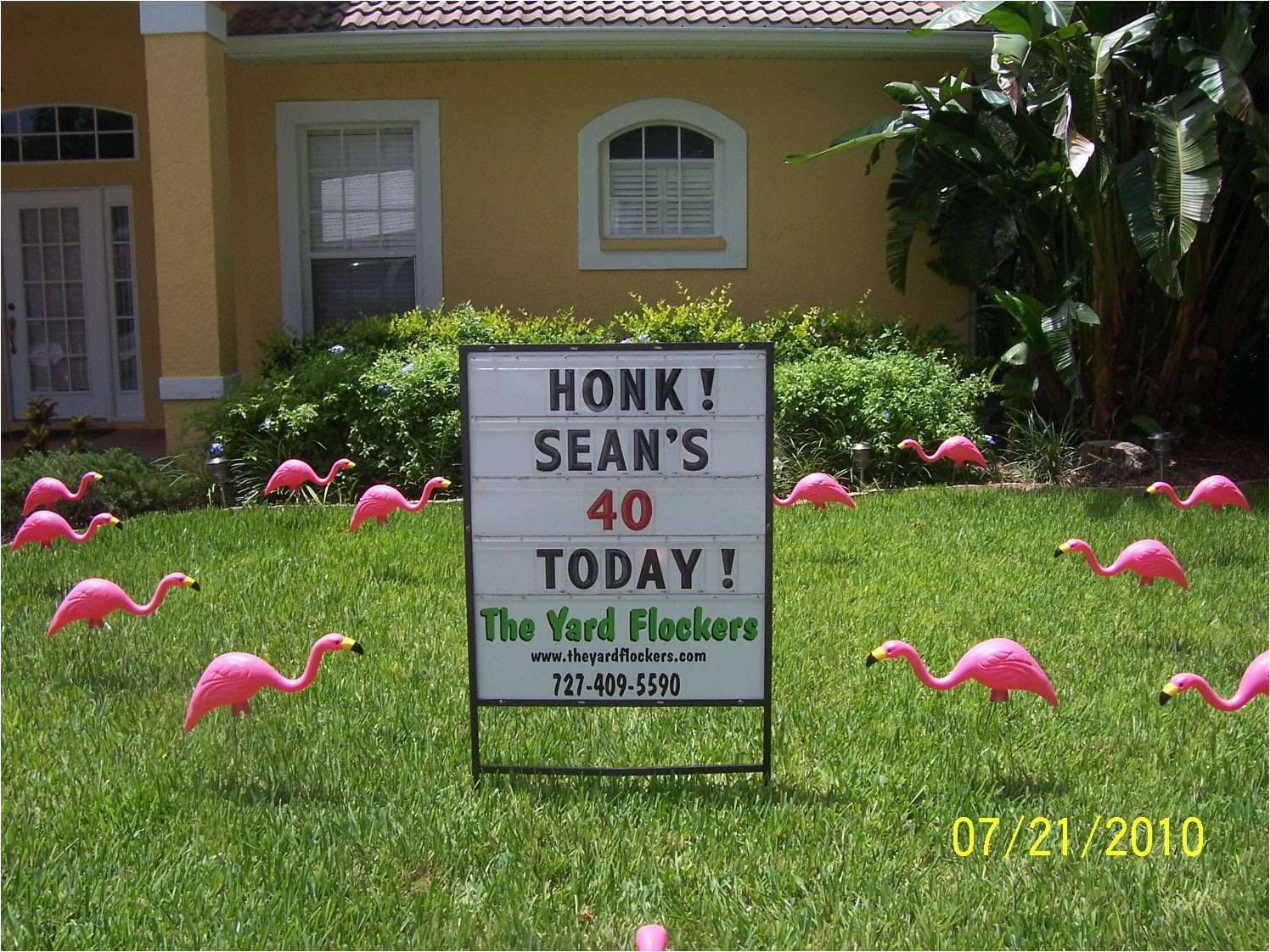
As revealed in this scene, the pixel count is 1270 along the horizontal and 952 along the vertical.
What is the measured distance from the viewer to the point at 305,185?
1119cm

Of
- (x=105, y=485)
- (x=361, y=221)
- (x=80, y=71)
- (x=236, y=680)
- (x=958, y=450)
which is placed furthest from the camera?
(x=80, y=71)

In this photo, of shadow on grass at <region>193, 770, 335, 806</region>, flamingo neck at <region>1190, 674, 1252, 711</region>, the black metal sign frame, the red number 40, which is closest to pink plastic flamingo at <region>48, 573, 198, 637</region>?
shadow on grass at <region>193, 770, 335, 806</region>

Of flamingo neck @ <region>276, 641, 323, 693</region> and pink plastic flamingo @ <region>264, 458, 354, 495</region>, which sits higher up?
pink plastic flamingo @ <region>264, 458, 354, 495</region>

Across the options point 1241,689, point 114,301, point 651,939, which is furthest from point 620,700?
point 114,301

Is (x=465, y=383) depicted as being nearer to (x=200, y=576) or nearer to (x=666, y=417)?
(x=666, y=417)

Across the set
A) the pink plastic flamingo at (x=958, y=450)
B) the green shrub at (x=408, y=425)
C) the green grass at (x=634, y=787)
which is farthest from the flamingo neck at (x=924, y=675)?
the green shrub at (x=408, y=425)

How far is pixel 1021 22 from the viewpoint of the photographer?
8.41 meters

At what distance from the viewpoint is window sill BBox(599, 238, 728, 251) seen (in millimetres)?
11086

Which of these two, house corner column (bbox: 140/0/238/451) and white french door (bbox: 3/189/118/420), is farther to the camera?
white french door (bbox: 3/189/118/420)

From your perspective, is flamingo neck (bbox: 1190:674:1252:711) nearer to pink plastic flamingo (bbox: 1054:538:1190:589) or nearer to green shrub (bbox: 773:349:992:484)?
pink plastic flamingo (bbox: 1054:538:1190:589)

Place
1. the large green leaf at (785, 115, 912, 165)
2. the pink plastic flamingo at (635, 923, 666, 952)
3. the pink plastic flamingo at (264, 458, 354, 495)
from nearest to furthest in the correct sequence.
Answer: the pink plastic flamingo at (635, 923, 666, 952), the pink plastic flamingo at (264, 458, 354, 495), the large green leaf at (785, 115, 912, 165)

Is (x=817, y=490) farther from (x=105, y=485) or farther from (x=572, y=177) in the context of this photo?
(x=572, y=177)
